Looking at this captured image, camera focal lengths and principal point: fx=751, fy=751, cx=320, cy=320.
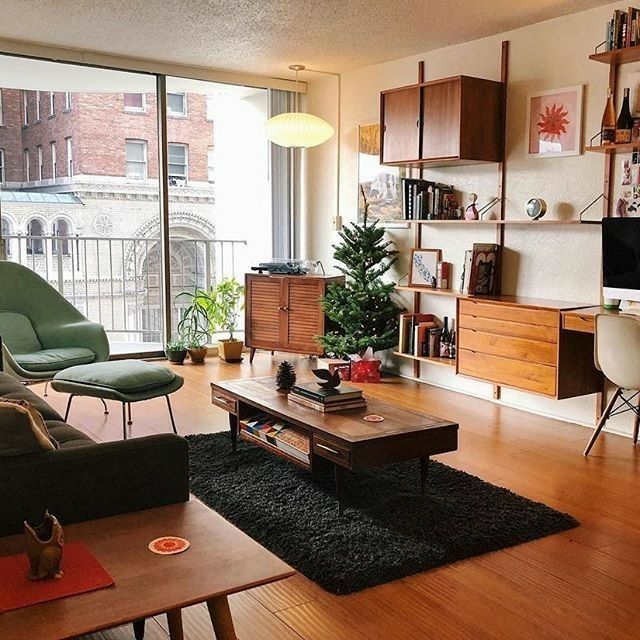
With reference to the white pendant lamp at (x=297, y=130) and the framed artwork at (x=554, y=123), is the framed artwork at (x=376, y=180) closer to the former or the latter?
the white pendant lamp at (x=297, y=130)

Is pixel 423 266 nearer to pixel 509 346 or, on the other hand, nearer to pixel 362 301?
pixel 362 301

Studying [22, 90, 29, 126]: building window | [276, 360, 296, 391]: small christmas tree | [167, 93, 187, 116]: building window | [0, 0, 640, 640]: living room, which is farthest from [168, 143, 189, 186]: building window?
[276, 360, 296, 391]: small christmas tree

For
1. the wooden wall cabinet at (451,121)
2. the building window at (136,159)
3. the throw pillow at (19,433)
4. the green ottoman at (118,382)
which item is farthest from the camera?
the building window at (136,159)

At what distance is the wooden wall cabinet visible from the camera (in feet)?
16.0

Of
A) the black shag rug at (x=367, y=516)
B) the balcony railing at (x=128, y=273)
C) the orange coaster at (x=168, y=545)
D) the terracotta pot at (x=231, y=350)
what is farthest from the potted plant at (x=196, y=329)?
the orange coaster at (x=168, y=545)

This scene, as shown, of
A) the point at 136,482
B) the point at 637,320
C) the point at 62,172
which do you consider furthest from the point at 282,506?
the point at 62,172

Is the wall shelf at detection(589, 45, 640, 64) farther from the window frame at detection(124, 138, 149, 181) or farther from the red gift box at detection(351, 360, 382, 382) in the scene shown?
the window frame at detection(124, 138, 149, 181)

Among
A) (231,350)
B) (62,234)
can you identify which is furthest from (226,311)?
(62,234)

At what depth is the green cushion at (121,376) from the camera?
3.81 metres

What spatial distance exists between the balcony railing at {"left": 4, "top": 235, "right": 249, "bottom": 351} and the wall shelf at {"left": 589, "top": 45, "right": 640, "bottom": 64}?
4.29m

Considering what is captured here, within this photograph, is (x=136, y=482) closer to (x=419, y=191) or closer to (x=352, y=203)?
(x=419, y=191)

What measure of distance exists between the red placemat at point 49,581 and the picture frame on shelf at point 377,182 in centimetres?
442

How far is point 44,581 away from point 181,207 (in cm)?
717

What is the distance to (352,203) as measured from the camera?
21.2 ft
